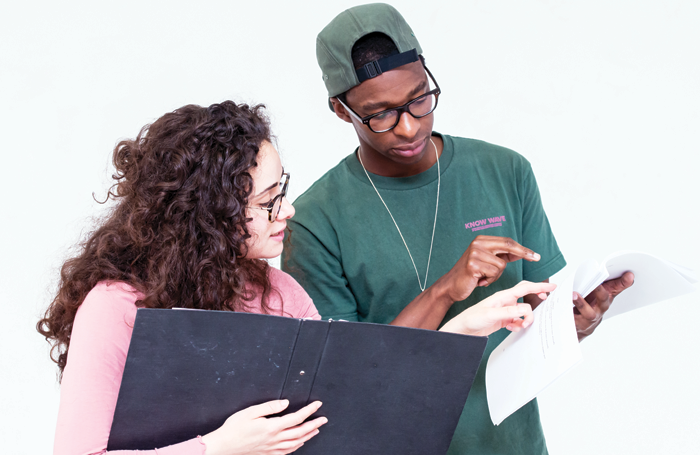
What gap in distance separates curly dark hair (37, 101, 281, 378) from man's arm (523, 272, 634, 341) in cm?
70

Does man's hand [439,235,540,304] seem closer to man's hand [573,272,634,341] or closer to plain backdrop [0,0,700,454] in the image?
man's hand [573,272,634,341]

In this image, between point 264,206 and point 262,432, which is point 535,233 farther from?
point 262,432

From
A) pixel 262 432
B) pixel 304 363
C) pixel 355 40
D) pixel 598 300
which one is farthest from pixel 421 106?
pixel 262 432

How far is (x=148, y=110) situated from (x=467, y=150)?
3.76ft

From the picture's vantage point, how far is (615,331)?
101 inches

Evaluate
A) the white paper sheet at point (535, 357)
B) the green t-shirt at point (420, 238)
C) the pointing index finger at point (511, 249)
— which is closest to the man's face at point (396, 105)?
the green t-shirt at point (420, 238)

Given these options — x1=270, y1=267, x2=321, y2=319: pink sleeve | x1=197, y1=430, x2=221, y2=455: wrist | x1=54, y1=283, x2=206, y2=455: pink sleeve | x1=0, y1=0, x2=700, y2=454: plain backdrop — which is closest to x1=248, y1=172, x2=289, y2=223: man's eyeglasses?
x1=270, y1=267, x2=321, y2=319: pink sleeve

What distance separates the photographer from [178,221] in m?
1.22

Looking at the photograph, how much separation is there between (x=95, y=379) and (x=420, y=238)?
0.86m

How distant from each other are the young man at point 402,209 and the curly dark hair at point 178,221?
35cm

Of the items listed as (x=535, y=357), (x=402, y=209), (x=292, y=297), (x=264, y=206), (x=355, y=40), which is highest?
(x=355, y=40)

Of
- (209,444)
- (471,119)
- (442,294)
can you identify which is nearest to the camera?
(209,444)

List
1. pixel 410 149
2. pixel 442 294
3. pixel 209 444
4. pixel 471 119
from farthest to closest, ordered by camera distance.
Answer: pixel 471 119 < pixel 410 149 < pixel 442 294 < pixel 209 444

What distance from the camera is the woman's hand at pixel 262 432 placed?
103 centimetres
